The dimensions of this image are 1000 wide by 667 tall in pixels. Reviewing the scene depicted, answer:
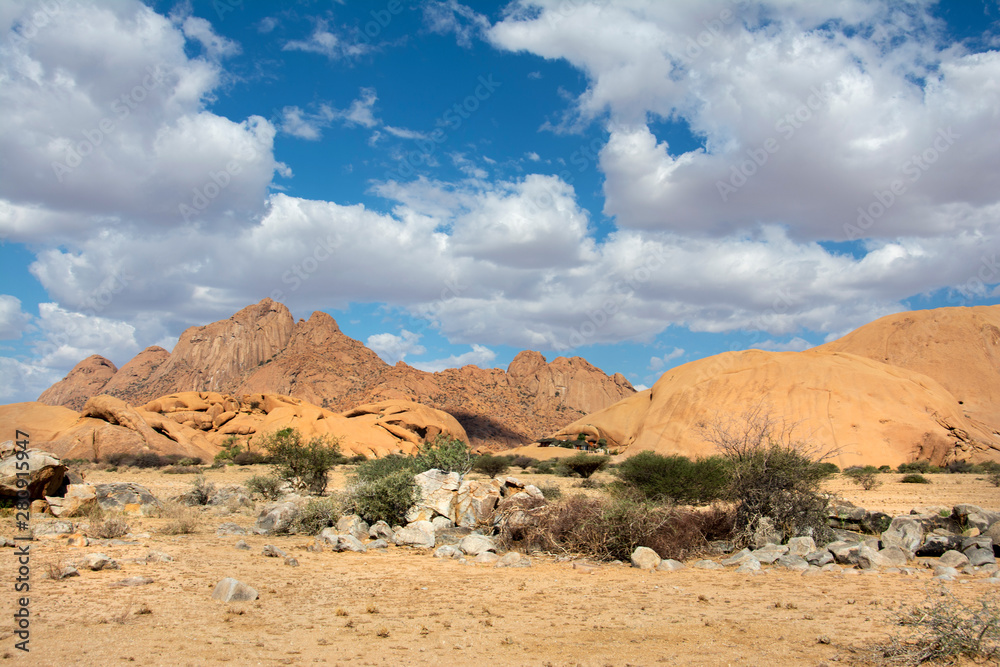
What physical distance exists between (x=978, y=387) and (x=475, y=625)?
217 ft

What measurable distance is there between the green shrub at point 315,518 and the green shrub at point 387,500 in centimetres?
62

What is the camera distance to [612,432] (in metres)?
53.2

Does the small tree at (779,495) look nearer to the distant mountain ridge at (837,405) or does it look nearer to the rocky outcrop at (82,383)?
the distant mountain ridge at (837,405)

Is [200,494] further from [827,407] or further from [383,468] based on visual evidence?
[827,407]

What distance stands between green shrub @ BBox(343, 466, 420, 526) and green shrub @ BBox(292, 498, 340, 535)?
0.62m

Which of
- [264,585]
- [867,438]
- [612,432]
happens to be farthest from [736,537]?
[612,432]

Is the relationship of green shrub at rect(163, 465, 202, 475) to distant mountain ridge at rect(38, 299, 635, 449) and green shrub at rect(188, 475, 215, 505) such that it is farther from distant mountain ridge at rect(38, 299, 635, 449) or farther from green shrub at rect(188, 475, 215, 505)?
distant mountain ridge at rect(38, 299, 635, 449)

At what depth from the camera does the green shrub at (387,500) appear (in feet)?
47.4

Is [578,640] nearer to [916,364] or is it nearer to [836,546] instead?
[836,546]

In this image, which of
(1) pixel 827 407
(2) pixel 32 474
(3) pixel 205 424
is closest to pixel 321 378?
(3) pixel 205 424

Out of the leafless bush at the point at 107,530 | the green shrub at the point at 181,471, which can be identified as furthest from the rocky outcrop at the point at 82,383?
the leafless bush at the point at 107,530

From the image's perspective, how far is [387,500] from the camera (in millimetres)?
14492

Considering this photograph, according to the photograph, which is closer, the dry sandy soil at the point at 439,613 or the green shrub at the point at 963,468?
the dry sandy soil at the point at 439,613

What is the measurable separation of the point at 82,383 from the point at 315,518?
403 feet
